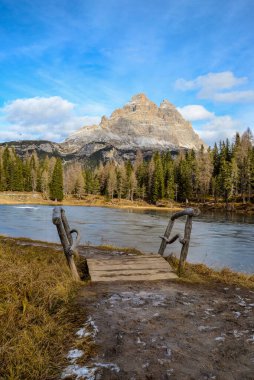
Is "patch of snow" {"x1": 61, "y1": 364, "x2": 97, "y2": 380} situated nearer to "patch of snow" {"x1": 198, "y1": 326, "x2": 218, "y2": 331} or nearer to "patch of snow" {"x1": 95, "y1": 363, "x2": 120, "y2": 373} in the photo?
"patch of snow" {"x1": 95, "y1": 363, "x2": 120, "y2": 373}

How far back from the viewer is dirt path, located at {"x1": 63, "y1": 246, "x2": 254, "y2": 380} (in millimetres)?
4270

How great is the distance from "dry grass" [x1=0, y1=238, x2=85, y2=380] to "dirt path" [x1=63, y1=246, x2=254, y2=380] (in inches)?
12.1

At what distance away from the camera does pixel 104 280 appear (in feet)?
29.0

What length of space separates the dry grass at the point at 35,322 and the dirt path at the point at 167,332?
31 cm

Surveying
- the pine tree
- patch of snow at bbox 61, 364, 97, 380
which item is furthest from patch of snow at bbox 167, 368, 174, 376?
the pine tree

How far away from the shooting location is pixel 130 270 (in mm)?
9594

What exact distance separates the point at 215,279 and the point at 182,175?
9865 centimetres

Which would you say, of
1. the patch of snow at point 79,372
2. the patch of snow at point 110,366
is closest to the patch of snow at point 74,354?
the patch of snow at point 79,372

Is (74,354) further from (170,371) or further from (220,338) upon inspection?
(220,338)

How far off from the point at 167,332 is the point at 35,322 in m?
2.29

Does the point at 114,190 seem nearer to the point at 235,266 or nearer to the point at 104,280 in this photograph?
the point at 235,266

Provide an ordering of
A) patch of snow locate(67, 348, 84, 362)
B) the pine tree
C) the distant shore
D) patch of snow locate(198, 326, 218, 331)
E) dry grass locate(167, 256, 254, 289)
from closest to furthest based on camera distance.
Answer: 1. patch of snow locate(67, 348, 84, 362)
2. patch of snow locate(198, 326, 218, 331)
3. dry grass locate(167, 256, 254, 289)
4. the distant shore
5. the pine tree

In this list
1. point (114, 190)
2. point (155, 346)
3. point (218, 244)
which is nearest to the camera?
point (155, 346)

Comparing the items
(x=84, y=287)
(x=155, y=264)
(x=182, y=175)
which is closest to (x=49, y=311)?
(x=84, y=287)
